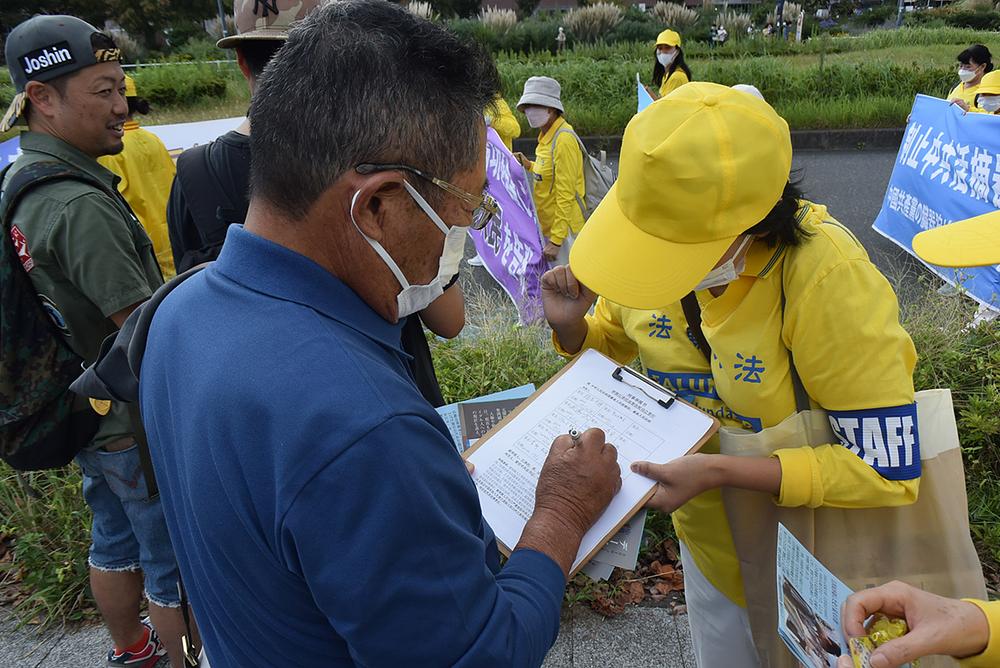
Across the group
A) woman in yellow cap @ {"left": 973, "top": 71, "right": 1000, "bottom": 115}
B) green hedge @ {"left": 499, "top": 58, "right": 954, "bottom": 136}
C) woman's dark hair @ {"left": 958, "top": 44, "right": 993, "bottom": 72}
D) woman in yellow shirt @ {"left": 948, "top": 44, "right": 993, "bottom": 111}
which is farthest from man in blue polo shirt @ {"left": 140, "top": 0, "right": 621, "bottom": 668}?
green hedge @ {"left": 499, "top": 58, "right": 954, "bottom": 136}

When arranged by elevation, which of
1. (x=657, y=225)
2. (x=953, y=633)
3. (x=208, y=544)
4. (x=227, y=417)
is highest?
(x=657, y=225)

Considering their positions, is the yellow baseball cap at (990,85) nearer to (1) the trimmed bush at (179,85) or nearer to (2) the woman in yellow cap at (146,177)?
(2) the woman in yellow cap at (146,177)

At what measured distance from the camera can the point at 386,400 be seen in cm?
98

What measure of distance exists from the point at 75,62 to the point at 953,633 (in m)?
3.17

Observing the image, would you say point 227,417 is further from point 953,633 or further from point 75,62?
point 75,62

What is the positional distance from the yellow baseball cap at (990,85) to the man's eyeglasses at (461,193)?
734cm

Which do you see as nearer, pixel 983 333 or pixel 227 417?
pixel 227 417

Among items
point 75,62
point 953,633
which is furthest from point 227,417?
point 75,62

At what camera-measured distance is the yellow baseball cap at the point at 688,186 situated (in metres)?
1.41

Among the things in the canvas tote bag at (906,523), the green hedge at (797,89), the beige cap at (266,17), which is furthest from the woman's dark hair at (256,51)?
the green hedge at (797,89)

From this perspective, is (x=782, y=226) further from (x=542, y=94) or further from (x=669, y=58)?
(x=669, y=58)

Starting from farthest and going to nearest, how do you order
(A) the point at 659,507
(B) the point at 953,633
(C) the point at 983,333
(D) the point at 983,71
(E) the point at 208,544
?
1. (D) the point at 983,71
2. (C) the point at 983,333
3. (A) the point at 659,507
4. (B) the point at 953,633
5. (E) the point at 208,544

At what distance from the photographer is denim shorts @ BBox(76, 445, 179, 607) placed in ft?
8.17

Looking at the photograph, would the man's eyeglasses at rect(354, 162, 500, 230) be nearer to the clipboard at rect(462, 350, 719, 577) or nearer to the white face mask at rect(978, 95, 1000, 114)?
the clipboard at rect(462, 350, 719, 577)
